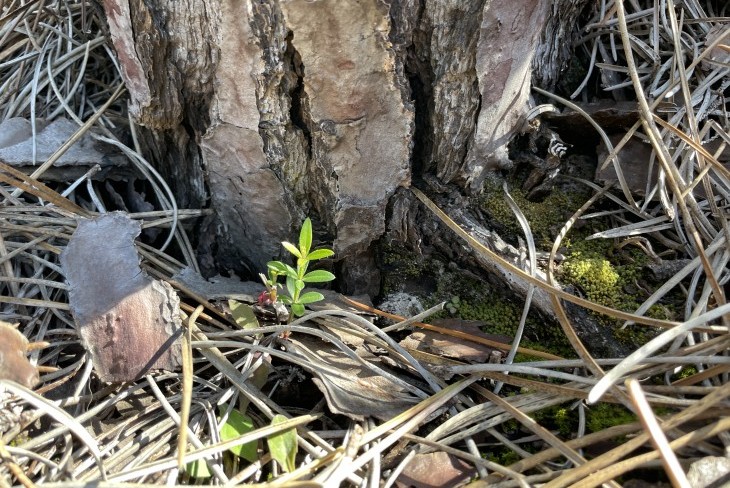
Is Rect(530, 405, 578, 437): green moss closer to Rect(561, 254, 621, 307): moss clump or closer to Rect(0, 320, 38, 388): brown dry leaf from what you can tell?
Rect(561, 254, 621, 307): moss clump

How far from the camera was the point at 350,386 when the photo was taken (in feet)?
4.55

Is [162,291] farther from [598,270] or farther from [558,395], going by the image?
[598,270]

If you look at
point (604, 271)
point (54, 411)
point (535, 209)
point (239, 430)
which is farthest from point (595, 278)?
point (54, 411)

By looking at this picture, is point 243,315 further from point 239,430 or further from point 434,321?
point 434,321

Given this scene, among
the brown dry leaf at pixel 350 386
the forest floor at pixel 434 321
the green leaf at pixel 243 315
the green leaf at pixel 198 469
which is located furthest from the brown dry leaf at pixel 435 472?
the green leaf at pixel 243 315

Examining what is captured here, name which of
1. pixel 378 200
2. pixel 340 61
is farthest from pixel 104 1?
pixel 378 200

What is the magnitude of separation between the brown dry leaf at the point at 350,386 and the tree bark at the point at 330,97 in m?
0.35

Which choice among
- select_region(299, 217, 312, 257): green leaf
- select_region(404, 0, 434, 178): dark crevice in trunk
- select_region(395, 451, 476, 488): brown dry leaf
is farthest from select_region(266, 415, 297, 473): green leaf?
select_region(404, 0, 434, 178): dark crevice in trunk

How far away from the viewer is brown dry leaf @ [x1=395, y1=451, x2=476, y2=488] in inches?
47.9

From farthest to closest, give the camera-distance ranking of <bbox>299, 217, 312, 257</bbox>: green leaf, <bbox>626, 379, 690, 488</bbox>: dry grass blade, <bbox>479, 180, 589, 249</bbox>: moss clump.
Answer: <bbox>479, 180, 589, 249</bbox>: moss clump, <bbox>299, 217, 312, 257</bbox>: green leaf, <bbox>626, 379, 690, 488</bbox>: dry grass blade

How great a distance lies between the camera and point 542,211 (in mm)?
1771

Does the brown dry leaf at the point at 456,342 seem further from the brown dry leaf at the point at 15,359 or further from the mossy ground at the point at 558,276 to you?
the brown dry leaf at the point at 15,359

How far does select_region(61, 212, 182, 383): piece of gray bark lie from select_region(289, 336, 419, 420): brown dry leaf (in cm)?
31

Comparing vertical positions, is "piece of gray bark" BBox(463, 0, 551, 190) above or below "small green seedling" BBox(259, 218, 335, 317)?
above
